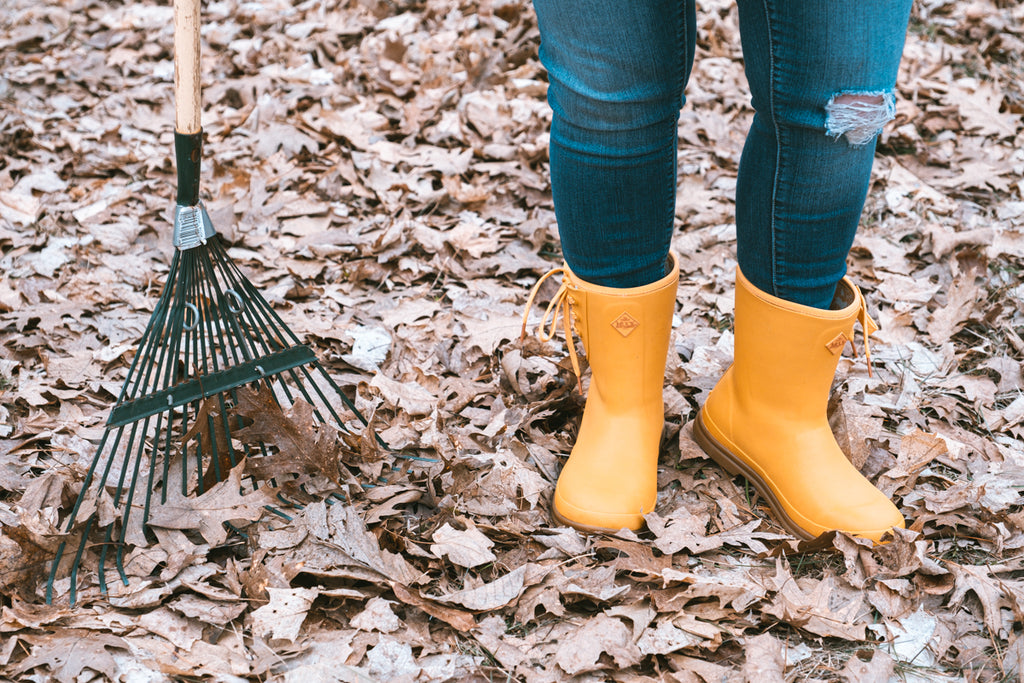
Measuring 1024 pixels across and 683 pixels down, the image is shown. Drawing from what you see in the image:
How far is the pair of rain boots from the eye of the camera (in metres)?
1.43

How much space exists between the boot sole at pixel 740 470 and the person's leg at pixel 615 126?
42cm

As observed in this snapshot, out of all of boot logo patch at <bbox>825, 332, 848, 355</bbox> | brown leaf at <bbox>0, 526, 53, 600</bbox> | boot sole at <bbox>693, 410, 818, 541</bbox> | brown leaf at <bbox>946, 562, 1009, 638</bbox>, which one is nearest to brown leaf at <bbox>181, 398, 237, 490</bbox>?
brown leaf at <bbox>0, 526, 53, 600</bbox>

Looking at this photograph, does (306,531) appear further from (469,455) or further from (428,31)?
(428,31)

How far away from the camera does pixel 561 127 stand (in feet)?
4.37

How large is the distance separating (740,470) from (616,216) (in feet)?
2.05

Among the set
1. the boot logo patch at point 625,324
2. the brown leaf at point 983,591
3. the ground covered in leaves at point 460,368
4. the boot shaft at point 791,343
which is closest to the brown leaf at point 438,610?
the ground covered in leaves at point 460,368

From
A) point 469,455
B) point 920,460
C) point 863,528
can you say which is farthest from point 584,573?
point 920,460

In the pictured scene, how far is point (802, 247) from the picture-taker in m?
1.30

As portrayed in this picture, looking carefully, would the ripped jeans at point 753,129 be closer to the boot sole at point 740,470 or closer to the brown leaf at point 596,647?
the boot sole at point 740,470

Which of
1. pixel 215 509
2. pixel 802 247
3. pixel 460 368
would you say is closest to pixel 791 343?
pixel 802 247

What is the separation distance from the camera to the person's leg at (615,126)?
1.17 m

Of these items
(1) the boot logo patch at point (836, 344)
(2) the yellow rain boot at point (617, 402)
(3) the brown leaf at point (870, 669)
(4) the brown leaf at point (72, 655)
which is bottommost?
(4) the brown leaf at point (72, 655)

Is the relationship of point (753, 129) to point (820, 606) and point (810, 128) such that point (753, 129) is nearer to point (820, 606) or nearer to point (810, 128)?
point (810, 128)

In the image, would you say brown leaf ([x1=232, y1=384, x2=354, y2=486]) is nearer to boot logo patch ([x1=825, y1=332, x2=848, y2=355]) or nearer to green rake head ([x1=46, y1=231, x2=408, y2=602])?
green rake head ([x1=46, y1=231, x2=408, y2=602])
